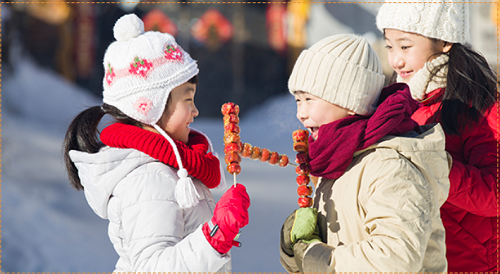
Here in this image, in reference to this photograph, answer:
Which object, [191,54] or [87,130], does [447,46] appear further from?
[191,54]

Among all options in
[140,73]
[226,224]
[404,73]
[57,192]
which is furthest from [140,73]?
[57,192]

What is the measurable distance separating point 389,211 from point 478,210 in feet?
1.86

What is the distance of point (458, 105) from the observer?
1.62 m

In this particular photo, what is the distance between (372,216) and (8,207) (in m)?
4.40

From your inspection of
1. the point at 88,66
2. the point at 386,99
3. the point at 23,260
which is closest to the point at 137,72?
the point at 386,99

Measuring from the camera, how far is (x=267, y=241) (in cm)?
382

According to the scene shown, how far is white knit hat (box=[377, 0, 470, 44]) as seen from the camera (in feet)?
5.72

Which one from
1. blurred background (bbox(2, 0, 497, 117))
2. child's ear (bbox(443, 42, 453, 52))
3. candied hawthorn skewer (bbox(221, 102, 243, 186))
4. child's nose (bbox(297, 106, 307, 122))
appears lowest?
blurred background (bbox(2, 0, 497, 117))

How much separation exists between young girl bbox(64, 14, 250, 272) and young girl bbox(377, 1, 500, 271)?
0.83 metres

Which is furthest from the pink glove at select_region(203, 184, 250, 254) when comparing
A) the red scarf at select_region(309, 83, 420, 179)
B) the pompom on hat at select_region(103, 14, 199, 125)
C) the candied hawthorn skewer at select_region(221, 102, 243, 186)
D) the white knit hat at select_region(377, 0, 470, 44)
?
the white knit hat at select_region(377, 0, 470, 44)

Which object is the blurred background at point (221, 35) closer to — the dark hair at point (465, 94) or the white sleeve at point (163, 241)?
the dark hair at point (465, 94)

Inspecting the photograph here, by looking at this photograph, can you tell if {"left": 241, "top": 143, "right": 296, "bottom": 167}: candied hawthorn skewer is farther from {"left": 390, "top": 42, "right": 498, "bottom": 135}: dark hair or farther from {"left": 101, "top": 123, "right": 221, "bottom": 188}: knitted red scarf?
{"left": 390, "top": 42, "right": 498, "bottom": 135}: dark hair

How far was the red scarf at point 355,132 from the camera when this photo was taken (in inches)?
51.3

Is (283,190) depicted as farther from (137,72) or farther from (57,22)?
(57,22)
